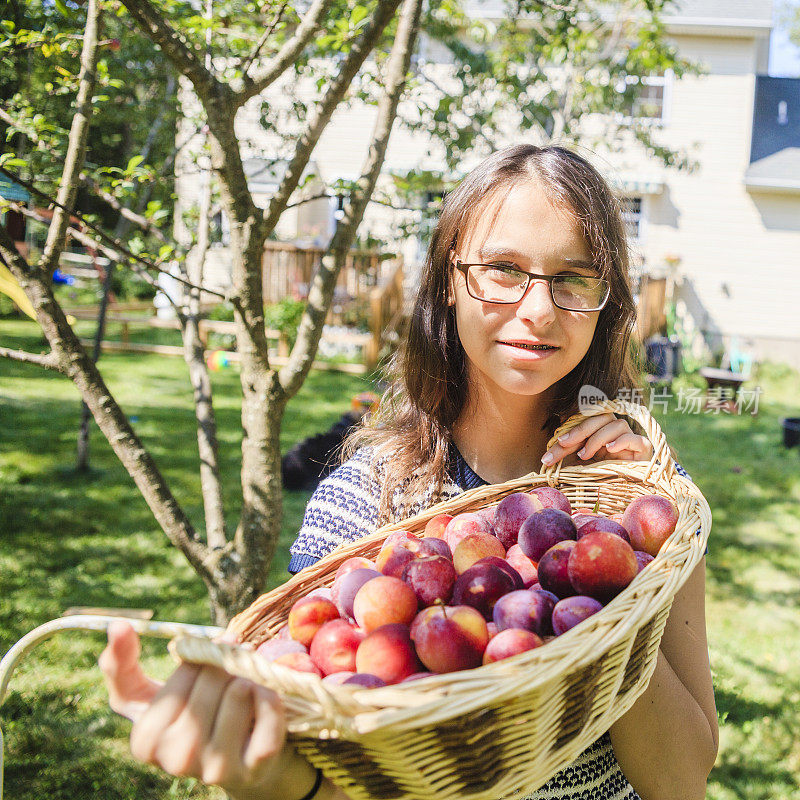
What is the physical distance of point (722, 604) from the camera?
14.3 ft

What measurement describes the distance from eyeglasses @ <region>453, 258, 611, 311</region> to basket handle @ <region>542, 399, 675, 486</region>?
0.27 metres

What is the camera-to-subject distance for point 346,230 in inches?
93.6

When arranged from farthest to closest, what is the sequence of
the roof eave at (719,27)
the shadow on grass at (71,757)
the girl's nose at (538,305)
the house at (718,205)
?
the house at (718,205) < the roof eave at (719,27) < the shadow on grass at (71,757) < the girl's nose at (538,305)

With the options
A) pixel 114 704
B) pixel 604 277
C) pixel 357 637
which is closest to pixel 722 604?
pixel 604 277

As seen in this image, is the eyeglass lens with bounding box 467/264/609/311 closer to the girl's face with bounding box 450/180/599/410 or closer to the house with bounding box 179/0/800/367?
the girl's face with bounding box 450/180/599/410

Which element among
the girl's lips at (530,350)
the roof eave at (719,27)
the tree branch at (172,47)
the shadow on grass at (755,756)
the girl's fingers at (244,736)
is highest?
the roof eave at (719,27)

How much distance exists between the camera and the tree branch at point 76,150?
213 cm

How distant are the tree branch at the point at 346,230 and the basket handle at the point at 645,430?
98 centimetres

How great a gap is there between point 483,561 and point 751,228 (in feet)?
47.3

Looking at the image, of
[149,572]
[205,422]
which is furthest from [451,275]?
[149,572]

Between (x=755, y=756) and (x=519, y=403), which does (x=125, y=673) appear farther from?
(x=755, y=756)

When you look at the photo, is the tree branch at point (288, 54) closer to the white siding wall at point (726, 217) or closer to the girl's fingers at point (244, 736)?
the girl's fingers at point (244, 736)

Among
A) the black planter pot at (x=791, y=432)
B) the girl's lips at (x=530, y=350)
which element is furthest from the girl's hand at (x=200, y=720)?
the black planter pot at (x=791, y=432)

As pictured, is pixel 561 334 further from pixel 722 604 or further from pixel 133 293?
pixel 133 293
